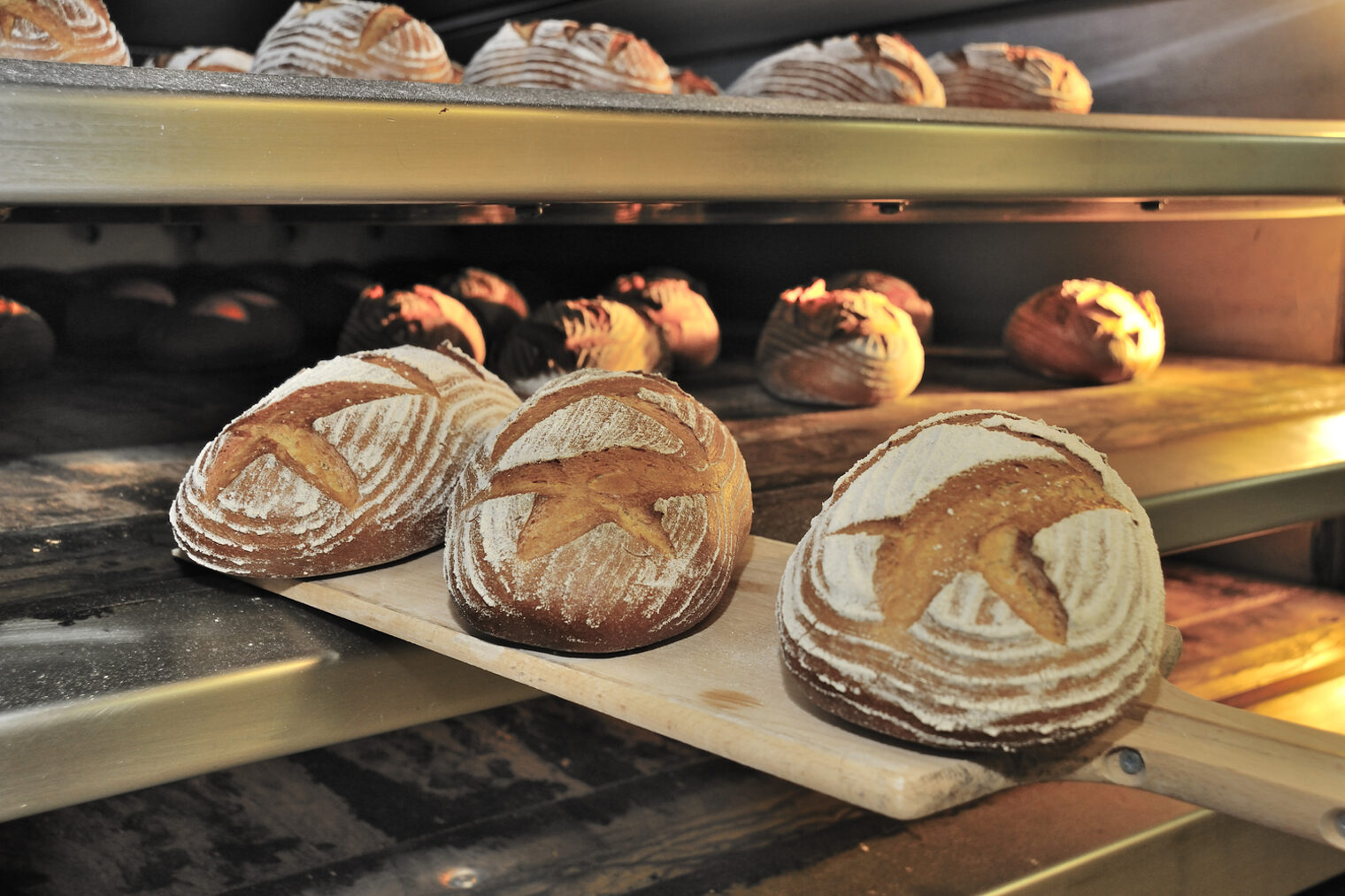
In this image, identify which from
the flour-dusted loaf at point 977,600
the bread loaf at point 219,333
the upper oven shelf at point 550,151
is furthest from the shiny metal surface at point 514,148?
the bread loaf at point 219,333

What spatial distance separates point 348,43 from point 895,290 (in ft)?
3.88

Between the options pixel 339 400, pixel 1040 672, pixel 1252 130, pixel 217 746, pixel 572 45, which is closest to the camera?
pixel 1040 672

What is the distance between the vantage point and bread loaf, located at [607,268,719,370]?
1979mm

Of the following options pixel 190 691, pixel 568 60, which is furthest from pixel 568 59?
pixel 190 691

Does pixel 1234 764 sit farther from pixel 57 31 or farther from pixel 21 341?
pixel 21 341

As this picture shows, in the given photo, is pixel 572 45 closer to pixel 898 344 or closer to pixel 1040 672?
pixel 898 344

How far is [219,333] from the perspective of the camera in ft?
6.50

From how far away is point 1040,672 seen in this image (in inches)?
25.8

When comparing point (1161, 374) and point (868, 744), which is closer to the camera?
point (868, 744)

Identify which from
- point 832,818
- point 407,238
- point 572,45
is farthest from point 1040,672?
point 407,238

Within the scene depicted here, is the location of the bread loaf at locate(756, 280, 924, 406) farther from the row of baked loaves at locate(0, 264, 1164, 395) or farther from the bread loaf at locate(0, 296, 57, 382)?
the bread loaf at locate(0, 296, 57, 382)

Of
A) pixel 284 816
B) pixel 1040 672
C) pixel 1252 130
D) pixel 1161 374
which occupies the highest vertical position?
pixel 1252 130

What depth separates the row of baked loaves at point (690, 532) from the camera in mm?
667

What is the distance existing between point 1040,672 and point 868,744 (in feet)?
0.38
